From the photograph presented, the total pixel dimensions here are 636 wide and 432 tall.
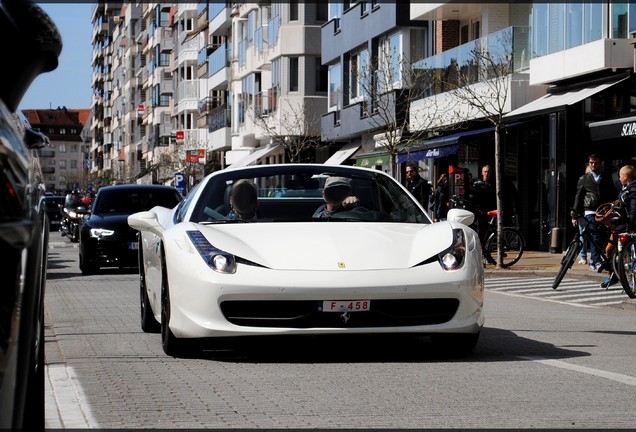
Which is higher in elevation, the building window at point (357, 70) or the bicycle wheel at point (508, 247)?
the building window at point (357, 70)

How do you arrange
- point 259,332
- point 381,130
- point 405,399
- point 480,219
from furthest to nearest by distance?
point 381,130 < point 480,219 < point 259,332 < point 405,399

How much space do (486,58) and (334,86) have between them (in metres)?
22.4

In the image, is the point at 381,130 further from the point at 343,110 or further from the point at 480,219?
the point at 480,219

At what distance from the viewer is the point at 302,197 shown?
1071cm

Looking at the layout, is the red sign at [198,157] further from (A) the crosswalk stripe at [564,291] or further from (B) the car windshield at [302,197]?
(B) the car windshield at [302,197]

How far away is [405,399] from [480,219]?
68.9ft

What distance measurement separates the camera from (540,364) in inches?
358

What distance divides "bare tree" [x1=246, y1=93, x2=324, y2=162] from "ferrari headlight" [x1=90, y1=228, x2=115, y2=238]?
32.8 metres

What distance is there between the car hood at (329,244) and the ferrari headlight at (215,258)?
45mm

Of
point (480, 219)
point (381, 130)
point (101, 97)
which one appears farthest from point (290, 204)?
A: point (101, 97)

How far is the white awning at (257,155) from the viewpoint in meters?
64.8

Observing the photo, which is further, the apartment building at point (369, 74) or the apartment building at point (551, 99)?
the apartment building at point (369, 74)

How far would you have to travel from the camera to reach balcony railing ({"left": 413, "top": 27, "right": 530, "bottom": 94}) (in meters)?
35.2

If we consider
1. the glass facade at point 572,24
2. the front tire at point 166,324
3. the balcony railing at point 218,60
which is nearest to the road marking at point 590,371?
the front tire at point 166,324
